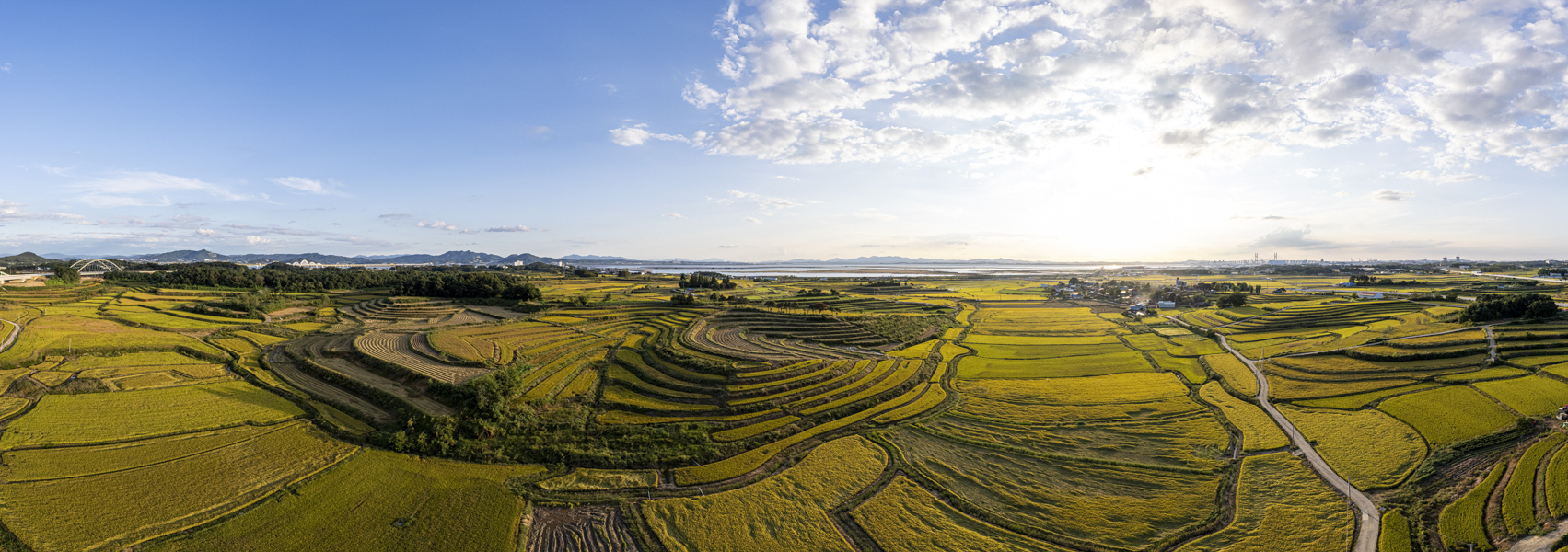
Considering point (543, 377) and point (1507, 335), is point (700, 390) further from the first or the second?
point (1507, 335)

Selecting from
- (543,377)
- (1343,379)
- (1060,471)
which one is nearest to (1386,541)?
(1060,471)

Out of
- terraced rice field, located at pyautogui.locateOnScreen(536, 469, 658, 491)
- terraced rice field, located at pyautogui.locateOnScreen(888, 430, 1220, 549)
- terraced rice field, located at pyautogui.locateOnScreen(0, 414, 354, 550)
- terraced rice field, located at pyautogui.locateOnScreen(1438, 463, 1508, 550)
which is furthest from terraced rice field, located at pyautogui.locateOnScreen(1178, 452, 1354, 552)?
terraced rice field, located at pyautogui.locateOnScreen(0, 414, 354, 550)

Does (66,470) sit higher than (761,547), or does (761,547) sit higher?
(66,470)

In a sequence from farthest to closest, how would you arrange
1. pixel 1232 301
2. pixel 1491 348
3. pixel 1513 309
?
Result: 1. pixel 1232 301
2. pixel 1513 309
3. pixel 1491 348

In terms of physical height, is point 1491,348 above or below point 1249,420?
above

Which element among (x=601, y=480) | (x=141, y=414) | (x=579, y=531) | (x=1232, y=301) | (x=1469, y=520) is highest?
(x=1232, y=301)

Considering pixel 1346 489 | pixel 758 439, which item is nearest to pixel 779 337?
pixel 758 439

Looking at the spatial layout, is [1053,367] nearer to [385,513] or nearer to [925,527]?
[925,527]
